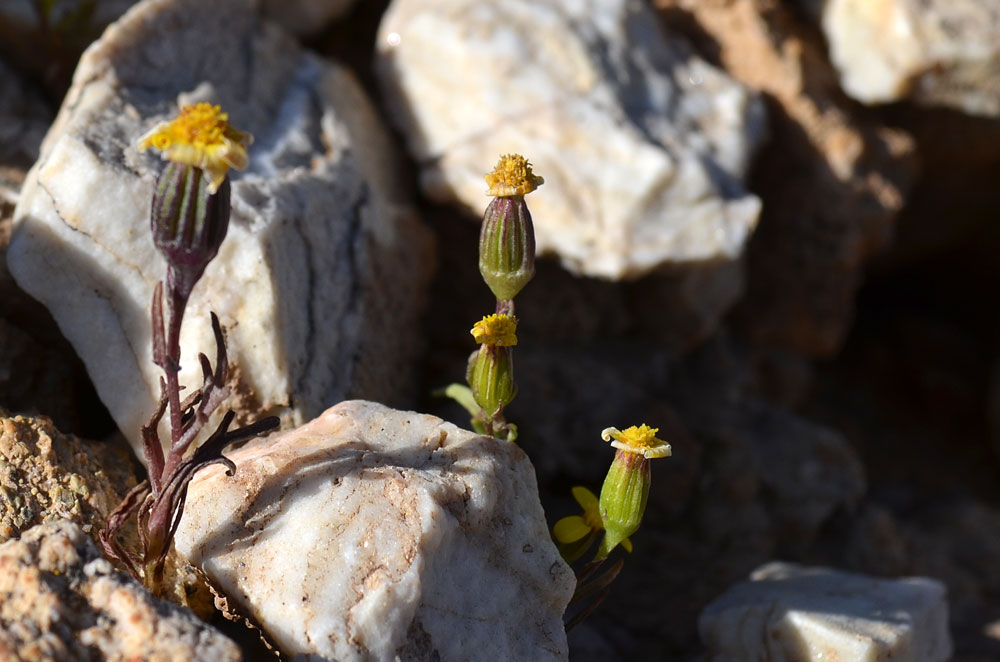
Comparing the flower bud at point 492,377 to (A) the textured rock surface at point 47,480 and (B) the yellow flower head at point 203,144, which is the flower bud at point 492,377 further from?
(A) the textured rock surface at point 47,480

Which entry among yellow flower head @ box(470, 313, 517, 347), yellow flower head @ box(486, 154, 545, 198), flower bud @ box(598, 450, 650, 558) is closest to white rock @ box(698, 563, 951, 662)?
flower bud @ box(598, 450, 650, 558)

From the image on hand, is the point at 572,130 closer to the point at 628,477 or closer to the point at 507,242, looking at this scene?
the point at 507,242

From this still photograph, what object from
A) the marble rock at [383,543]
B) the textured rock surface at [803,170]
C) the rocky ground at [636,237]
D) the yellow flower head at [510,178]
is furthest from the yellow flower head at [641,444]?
the textured rock surface at [803,170]

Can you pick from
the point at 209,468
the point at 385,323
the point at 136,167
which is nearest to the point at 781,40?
the point at 385,323

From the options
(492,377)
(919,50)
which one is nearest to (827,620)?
(492,377)

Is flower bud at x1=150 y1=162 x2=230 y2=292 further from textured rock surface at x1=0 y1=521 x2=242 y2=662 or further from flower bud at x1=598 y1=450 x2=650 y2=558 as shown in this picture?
flower bud at x1=598 y1=450 x2=650 y2=558

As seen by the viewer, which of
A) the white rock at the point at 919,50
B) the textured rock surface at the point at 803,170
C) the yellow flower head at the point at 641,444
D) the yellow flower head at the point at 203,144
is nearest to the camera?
the yellow flower head at the point at 203,144

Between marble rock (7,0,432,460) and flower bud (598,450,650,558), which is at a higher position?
marble rock (7,0,432,460)
